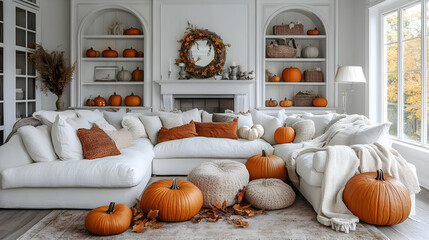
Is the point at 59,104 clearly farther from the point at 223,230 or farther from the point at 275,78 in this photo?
the point at 223,230

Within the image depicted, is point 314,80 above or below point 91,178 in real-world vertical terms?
above

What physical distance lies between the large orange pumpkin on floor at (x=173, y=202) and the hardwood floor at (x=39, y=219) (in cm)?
92

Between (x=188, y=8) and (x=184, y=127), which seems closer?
(x=184, y=127)

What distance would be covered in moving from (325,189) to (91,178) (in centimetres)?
199

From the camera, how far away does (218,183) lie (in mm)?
3117

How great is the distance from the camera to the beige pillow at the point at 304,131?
4.44 metres

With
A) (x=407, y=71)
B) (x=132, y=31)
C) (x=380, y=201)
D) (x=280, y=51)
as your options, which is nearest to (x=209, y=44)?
(x=280, y=51)

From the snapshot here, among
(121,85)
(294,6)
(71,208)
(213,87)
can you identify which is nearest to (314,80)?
(294,6)

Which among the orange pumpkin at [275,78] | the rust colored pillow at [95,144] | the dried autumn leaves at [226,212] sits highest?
the orange pumpkin at [275,78]

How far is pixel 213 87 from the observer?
21.0 ft

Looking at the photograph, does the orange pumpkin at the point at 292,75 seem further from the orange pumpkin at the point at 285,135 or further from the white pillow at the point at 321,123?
the orange pumpkin at the point at 285,135

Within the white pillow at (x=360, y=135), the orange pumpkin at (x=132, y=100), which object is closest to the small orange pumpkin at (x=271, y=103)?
the orange pumpkin at (x=132, y=100)

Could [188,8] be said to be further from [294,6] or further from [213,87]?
[294,6]

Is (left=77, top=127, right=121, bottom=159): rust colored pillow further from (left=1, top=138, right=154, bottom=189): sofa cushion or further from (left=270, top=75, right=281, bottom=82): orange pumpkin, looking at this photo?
(left=270, top=75, right=281, bottom=82): orange pumpkin
